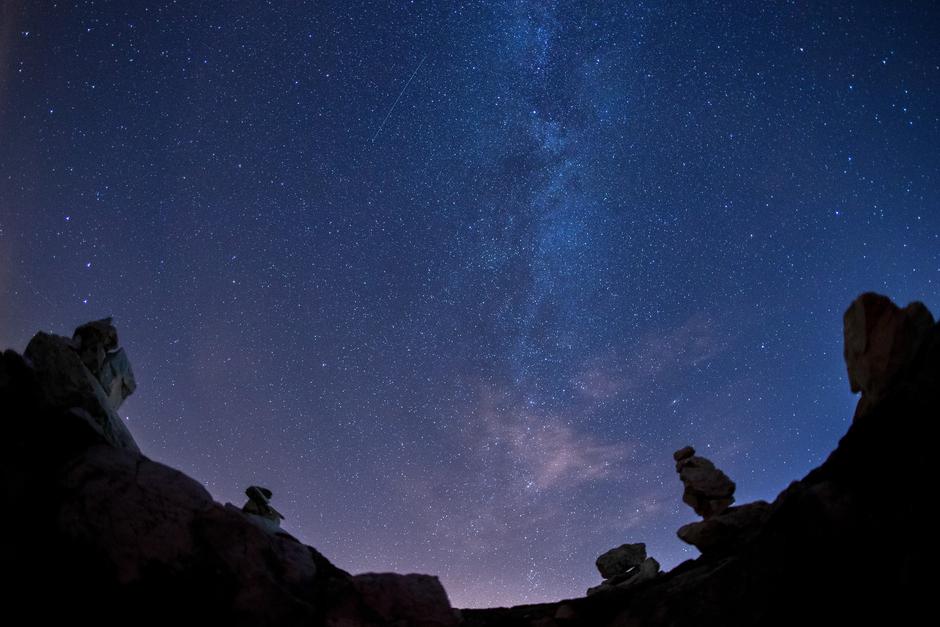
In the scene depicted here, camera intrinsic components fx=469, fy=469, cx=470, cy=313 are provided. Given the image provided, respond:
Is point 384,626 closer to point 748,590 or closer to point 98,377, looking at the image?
point 748,590

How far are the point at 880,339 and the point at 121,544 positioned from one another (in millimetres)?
18988

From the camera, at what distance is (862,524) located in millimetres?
9344

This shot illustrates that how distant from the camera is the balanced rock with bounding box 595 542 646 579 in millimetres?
26294

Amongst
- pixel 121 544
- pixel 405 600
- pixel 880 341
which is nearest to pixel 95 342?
pixel 121 544

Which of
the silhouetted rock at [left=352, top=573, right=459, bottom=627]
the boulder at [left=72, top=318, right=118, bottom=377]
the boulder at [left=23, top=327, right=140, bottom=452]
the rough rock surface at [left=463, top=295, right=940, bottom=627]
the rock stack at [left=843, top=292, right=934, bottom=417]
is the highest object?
the boulder at [left=72, top=318, right=118, bottom=377]

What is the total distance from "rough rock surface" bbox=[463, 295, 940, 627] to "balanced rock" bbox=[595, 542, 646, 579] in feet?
48.1

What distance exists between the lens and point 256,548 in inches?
525

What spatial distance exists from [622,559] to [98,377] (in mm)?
26803

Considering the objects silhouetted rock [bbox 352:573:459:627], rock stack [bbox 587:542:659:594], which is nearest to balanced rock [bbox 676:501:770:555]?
silhouetted rock [bbox 352:573:459:627]

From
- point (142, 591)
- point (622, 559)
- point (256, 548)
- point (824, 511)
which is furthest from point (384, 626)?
point (622, 559)

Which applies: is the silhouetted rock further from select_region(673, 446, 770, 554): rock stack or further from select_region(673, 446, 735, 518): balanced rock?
select_region(673, 446, 735, 518): balanced rock

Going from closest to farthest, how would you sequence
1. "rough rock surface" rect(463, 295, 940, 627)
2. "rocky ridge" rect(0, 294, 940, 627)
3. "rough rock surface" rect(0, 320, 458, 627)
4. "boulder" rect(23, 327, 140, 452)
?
"rough rock surface" rect(463, 295, 940, 627) → "rocky ridge" rect(0, 294, 940, 627) → "rough rock surface" rect(0, 320, 458, 627) → "boulder" rect(23, 327, 140, 452)

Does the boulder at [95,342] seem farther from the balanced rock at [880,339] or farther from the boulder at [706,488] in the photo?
the boulder at [706,488]

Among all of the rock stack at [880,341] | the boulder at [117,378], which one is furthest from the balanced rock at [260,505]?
the rock stack at [880,341]
